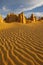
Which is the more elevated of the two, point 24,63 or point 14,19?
point 24,63

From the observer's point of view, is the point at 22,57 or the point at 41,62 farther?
the point at 22,57

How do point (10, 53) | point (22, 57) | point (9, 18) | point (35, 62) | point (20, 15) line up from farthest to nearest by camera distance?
1. point (9, 18)
2. point (20, 15)
3. point (10, 53)
4. point (22, 57)
5. point (35, 62)

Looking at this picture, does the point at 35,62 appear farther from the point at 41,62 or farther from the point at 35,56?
the point at 35,56

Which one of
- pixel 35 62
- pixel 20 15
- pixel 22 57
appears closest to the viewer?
pixel 35 62

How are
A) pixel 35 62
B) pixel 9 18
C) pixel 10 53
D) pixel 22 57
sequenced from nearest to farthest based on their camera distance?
pixel 35 62, pixel 22 57, pixel 10 53, pixel 9 18

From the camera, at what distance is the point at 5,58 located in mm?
5000

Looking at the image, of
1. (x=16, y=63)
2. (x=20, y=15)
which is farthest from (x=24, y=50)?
(x=20, y=15)

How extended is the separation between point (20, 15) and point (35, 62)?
136 ft

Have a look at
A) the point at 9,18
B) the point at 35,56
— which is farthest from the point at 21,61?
the point at 9,18

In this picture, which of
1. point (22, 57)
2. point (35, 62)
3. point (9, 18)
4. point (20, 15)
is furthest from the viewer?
point (9, 18)

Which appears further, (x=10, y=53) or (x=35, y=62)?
(x=10, y=53)

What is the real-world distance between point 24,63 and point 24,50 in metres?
1.33

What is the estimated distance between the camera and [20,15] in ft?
149

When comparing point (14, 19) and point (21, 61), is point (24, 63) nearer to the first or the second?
point (21, 61)
